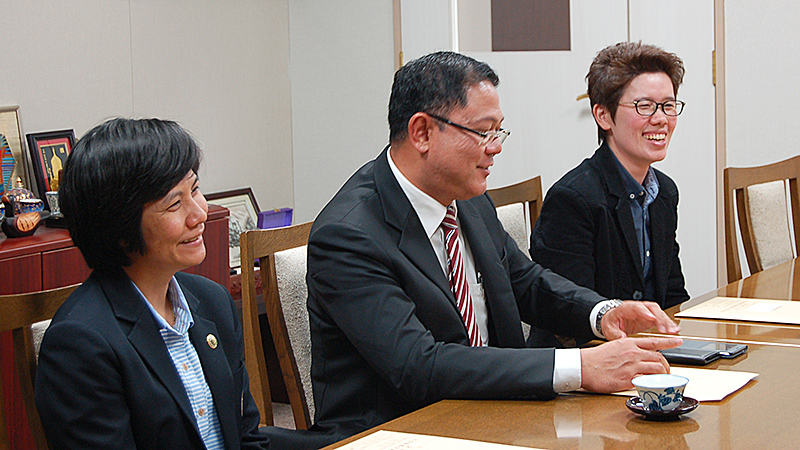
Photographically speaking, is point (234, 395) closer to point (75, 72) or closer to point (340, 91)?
point (75, 72)

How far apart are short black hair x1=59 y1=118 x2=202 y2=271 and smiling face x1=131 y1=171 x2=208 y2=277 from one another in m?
0.01

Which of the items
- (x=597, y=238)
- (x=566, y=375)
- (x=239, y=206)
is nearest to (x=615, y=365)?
(x=566, y=375)

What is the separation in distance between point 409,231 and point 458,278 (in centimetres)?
16

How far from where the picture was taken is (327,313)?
1.60 meters

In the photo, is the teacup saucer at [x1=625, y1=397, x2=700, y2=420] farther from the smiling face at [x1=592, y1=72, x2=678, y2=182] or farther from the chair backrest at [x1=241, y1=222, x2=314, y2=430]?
the smiling face at [x1=592, y1=72, x2=678, y2=182]

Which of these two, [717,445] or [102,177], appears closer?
[717,445]

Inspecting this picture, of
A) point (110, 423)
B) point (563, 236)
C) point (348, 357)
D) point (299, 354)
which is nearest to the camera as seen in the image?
point (110, 423)

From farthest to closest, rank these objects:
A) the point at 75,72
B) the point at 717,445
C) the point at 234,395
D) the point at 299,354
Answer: the point at 75,72 < the point at 299,354 < the point at 234,395 < the point at 717,445

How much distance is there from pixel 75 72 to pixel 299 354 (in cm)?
246

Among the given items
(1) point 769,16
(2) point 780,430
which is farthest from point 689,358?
(1) point 769,16

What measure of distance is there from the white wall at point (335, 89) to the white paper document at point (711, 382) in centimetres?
351

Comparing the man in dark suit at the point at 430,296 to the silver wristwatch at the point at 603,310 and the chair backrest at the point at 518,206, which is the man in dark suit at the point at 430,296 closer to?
A: the silver wristwatch at the point at 603,310

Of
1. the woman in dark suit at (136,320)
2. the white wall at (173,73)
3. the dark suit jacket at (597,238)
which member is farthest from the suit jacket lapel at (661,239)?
the white wall at (173,73)

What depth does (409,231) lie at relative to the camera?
1.65 m
